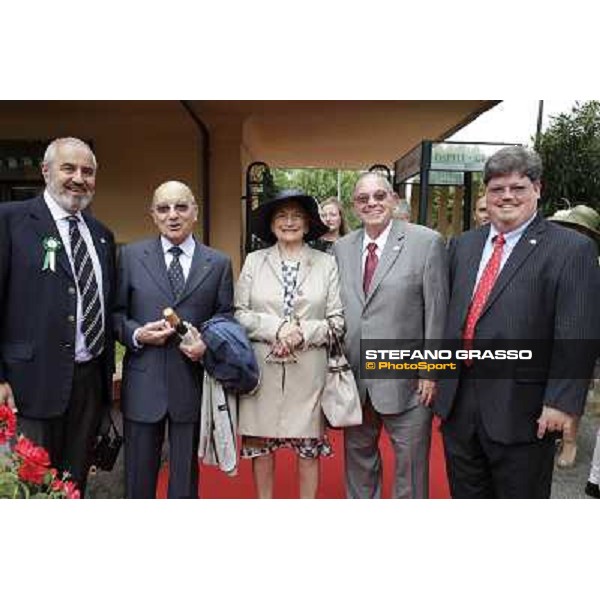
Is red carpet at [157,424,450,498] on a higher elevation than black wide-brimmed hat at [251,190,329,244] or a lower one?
lower

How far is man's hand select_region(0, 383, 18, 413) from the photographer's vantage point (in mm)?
2434

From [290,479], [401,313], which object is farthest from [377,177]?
[290,479]

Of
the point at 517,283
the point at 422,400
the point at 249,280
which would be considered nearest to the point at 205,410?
the point at 249,280

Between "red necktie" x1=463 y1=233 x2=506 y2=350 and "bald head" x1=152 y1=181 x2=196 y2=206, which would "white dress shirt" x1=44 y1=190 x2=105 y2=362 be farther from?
"red necktie" x1=463 y1=233 x2=506 y2=350

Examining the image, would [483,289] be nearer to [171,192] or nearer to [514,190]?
[514,190]

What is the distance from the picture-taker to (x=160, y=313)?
259cm

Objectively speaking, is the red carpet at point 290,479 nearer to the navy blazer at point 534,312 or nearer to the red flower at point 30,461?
the navy blazer at point 534,312

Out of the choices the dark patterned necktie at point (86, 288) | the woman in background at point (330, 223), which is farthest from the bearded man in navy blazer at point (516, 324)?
the dark patterned necktie at point (86, 288)

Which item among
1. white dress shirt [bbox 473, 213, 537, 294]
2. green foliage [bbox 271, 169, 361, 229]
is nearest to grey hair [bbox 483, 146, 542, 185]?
white dress shirt [bbox 473, 213, 537, 294]

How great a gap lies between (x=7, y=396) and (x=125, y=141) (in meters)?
0.99

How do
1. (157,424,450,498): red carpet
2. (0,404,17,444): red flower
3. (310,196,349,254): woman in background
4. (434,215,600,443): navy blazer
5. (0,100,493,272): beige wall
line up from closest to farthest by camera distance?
(0,404,17,444): red flower → (434,215,600,443): navy blazer → (0,100,493,272): beige wall → (310,196,349,254): woman in background → (157,424,450,498): red carpet

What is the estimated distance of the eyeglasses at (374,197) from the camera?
2.65m

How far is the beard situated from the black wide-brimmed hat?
63 centimetres

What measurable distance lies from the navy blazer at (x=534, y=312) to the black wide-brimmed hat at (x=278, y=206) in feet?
1.96
